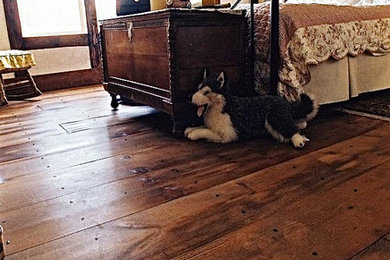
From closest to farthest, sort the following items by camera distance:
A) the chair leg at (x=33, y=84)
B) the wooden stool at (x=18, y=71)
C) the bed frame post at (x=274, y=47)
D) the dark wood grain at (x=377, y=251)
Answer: the dark wood grain at (x=377, y=251), the bed frame post at (x=274, y=47), the wooden stool at (x=18, y=71), the chair leg at (x=33, y=84)

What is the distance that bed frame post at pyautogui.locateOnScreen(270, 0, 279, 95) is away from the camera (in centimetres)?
207

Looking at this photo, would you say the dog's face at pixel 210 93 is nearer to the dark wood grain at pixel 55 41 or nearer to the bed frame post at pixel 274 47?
the bed frame post at pixel 274 47

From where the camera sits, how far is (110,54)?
2.78 meters

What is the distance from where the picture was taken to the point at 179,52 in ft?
6.37

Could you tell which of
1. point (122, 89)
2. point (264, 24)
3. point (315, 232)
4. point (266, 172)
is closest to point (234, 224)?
point (315, 232)

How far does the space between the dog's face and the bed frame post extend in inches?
15.6

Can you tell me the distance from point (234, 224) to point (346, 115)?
5.05ft

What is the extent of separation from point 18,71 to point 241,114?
2367mm

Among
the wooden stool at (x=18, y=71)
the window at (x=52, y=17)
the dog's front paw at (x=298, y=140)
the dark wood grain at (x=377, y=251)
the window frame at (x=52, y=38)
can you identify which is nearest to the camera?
the dark wood grain at (x=377, y=251)

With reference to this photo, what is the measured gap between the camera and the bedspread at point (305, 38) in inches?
84.2

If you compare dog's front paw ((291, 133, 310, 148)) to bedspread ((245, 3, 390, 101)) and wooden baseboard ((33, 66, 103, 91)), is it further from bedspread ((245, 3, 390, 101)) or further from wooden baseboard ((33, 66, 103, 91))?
wooden baseboard ((33, 66, 103, 91))

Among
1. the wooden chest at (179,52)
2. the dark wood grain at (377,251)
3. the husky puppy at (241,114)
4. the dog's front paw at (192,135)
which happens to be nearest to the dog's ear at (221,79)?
the husky puppy at (241,114)

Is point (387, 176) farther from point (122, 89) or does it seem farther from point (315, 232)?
point (122, 89)

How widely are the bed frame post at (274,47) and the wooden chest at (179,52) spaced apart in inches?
6.8
